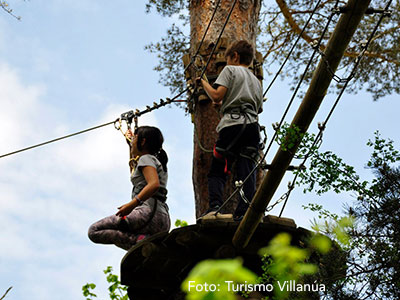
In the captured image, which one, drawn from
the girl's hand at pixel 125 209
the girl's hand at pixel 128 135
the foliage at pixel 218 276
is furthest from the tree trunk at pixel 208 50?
the foliage at pixel 218 276

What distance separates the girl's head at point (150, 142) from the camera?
4.39 m

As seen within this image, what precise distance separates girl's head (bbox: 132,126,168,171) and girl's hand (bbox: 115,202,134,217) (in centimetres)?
51

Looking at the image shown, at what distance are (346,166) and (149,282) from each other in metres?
1.86

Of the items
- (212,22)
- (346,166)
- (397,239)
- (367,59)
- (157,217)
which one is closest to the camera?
(397,239)

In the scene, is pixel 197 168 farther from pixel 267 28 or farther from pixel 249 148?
pixel 267 28

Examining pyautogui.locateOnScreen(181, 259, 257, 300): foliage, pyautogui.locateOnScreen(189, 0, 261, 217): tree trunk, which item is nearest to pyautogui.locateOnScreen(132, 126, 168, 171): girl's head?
pyautogui.locateOnScreen(189, 0, 261, 217): tree trunk

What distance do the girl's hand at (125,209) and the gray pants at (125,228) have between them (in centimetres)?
4

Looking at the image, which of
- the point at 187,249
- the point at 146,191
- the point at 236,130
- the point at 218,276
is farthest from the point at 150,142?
the point at 218,276

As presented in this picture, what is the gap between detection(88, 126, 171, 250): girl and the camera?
4062 mm

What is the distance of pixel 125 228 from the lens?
409 cm

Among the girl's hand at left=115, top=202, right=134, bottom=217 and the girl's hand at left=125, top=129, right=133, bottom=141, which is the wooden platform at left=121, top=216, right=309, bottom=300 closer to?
the girl's hand at left=115, top=202, right=134, bottom=217

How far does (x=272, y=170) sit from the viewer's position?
3275 mm

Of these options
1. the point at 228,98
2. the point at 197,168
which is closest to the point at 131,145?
the point at 197,168

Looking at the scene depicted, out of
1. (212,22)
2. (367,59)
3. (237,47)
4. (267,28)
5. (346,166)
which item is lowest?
(346,166)
